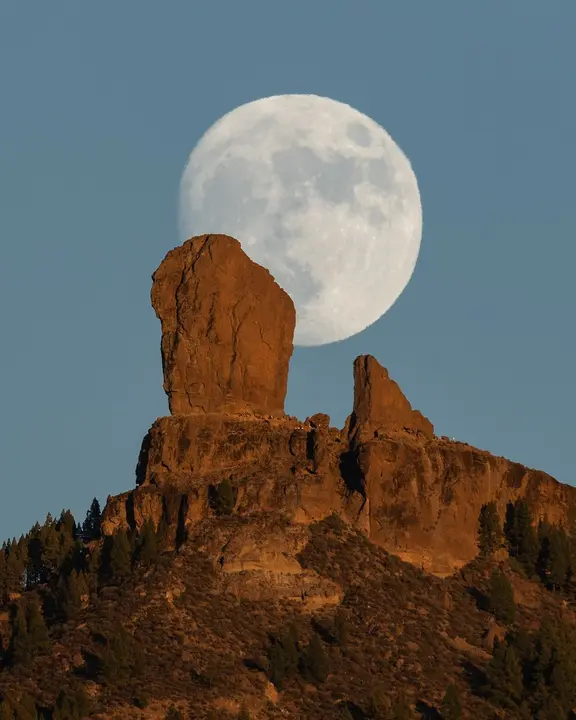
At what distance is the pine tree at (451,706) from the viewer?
7264 inches

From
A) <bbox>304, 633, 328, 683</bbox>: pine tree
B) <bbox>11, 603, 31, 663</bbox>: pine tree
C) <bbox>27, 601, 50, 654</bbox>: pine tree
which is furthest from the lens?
<bbox>27, 601, 50, 654</bbox>: pine tree

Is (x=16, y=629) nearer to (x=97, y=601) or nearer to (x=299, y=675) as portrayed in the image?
(x=97, y=601)

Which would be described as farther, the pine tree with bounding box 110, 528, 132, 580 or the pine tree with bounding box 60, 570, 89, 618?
the pine tree with bounding box 110, 528, 132, 580

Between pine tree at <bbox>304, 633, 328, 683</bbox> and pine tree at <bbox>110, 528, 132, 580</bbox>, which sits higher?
pine tree at <bbox>110, 528, 132, 580</bbox>

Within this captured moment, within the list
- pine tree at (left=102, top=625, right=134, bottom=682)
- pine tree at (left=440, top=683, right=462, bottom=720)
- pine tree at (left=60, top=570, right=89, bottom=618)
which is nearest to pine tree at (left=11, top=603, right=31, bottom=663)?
pine tree at (left=60, top=570, right=89, bottom=618)

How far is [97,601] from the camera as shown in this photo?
196 meters

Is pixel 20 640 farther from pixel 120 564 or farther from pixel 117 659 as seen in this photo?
pixel 120 564

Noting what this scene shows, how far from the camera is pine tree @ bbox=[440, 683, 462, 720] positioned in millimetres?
184500

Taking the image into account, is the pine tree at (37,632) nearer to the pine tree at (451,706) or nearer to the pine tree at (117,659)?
the pine tree at (117,659)

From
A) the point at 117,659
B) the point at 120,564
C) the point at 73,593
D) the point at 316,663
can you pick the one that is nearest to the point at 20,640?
the point at 73,593

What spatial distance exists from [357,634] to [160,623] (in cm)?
1314

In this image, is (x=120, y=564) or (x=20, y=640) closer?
(x=20, y=640)

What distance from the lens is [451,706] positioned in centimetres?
18488

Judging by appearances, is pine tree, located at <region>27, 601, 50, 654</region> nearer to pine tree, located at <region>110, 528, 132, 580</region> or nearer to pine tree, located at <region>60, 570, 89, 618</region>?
pine tree, located at <region>60, 570, 89, 618</region>
